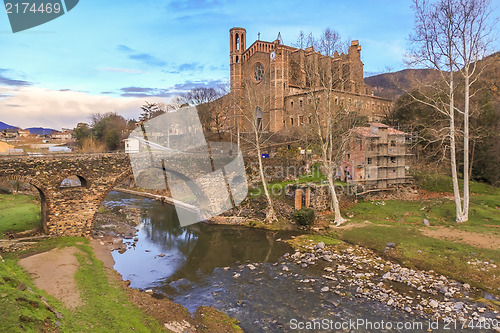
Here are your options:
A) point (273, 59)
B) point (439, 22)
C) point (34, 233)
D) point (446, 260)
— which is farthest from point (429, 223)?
point (273, 59)

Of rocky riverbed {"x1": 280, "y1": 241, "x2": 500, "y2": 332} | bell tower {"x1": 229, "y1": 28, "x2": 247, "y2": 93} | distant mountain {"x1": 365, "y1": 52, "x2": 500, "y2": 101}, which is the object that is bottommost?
rocky riverbed {"x1": 280, "y1": 241, "x2": 500, "y2": 332}

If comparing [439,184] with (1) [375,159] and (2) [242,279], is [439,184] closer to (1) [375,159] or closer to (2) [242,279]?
(1) [375,159]

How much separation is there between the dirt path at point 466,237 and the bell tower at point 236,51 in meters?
43.8

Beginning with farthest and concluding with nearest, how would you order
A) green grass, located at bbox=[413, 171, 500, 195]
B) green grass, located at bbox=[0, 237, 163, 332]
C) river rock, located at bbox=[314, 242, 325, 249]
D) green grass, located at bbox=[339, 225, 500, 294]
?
green grass, located at bbox=[413, 171, 500, 195]
river rock, located at bbox=[314, 242, 325, 249]
green grass, located at bbox=[339, 225, 500, 294]
green grass, located at bbox=[0, 237, 163, 332]

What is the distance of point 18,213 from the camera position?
79.6ft

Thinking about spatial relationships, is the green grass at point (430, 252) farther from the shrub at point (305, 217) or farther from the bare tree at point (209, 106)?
the bare tree at point (209, 106)

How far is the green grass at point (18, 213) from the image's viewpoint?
20.9 meters

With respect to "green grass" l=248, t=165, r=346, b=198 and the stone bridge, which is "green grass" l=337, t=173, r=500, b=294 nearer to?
"green grass" l=248, t=165, r=346, b=198

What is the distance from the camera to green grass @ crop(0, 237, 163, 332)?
7.72 m

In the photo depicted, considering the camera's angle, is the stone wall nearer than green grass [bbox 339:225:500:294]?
No

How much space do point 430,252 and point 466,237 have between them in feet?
10.0

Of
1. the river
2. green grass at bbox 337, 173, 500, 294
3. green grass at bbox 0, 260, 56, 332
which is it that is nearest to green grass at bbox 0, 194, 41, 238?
the river

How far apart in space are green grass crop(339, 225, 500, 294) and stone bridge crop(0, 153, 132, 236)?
16852 millimetres

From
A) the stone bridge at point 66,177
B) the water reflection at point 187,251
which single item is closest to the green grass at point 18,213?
the stone bridge at point 66,177
